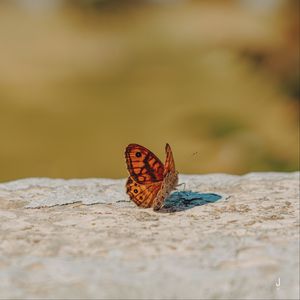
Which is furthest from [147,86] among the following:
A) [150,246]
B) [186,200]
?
[150,246]

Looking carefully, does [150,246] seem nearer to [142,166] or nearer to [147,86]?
[142,166]

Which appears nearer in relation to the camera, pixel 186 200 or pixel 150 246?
pixel 150 246

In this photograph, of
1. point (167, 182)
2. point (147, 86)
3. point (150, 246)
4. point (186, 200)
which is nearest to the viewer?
point (150, 246)

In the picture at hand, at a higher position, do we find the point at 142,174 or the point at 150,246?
the point at 142,174

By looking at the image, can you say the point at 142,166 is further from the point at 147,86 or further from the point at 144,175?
the point at 147,86

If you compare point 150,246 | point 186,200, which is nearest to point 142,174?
point 186,200

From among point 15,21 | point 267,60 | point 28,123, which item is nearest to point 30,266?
point 28,123

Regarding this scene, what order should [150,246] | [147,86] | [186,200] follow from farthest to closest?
[147,86] < [186,200] < [150,246]
